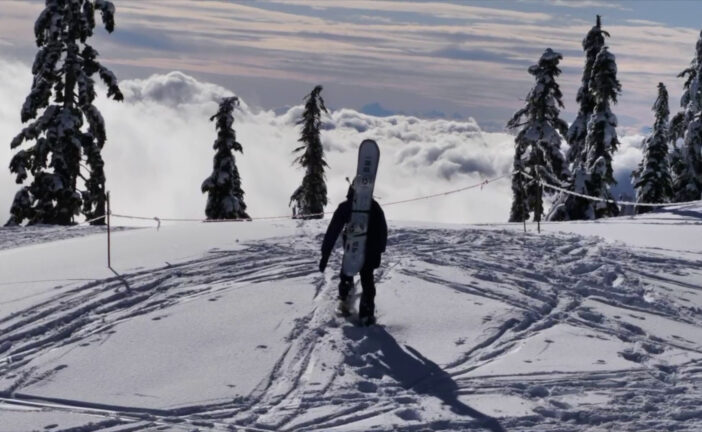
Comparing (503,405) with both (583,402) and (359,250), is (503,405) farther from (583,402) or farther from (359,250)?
(359,250)

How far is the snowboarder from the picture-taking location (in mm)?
9758

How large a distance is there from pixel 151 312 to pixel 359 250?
10.0ft

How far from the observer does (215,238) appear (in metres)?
15.5

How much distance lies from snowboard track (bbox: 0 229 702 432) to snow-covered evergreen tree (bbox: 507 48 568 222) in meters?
23.8

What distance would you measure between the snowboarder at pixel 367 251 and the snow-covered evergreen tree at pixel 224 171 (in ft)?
89.4

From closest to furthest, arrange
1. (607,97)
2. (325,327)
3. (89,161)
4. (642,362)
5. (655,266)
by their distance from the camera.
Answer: (642,362) < (325,327) < (655,266) < (89,161) < (607,97)

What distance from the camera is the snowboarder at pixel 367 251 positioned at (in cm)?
976

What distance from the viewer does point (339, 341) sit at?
358 inches

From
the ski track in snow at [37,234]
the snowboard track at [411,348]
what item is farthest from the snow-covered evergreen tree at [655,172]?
the ski track in snow at [37,234]

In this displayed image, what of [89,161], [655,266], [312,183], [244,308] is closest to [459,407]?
[244,308]

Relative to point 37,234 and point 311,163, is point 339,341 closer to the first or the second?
point 37,234

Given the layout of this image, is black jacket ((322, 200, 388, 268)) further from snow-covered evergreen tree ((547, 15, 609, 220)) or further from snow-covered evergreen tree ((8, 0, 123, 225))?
snow-covered evergreen tree ((547, 15, 609, 220))

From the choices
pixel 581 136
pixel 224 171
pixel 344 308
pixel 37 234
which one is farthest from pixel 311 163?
pixel 344 308

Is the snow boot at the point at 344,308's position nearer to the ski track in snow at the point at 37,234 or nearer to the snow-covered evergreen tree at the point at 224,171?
the ski track in snow at the point at 37,234
